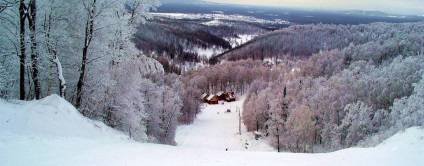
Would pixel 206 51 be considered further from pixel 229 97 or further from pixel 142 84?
pixel 142 84

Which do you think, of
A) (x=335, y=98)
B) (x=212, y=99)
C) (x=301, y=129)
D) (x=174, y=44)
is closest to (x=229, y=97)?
(x=212, y=99)

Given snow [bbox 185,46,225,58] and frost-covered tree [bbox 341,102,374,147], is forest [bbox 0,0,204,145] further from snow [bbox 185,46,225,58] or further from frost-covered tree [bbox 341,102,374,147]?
snow [bbox 185,46,225,58]

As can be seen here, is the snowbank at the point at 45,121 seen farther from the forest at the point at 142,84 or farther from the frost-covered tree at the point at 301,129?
the frost-covered tree at the point at 301,129

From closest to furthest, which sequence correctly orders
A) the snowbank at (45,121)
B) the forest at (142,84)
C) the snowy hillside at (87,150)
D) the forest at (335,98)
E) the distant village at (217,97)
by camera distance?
1. the snowy hillside at (87,150)
2. the snowbank at (45,121)
3. the forest at (142,84)
4. the forest at (335,98)
5. the distant village at (217,97)

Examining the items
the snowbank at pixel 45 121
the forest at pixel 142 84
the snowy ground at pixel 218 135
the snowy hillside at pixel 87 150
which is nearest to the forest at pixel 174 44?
the snowy ground at pixel 218 135

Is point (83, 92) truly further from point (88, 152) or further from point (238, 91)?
point (238, 91)

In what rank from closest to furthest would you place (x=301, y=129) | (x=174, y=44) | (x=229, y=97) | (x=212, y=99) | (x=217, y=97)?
(x=301, y=129)
(x=212, y=99)
(x=217, y=97)
(x=229, y=97)
(x=174, y=44)

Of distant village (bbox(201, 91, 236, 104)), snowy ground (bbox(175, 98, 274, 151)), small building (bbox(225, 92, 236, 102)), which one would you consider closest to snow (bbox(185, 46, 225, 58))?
small building (bbox(225, 92, 236, 102))
